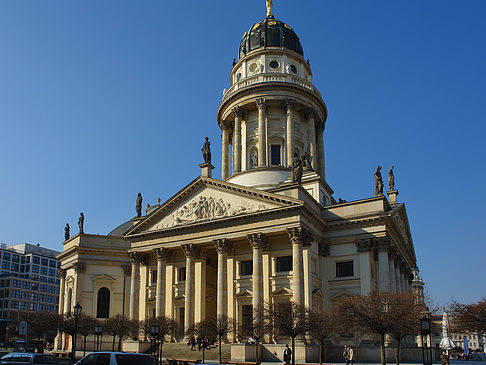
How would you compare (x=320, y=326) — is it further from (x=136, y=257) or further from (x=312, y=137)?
(x=312, y=137)

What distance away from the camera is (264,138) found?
5991 cm

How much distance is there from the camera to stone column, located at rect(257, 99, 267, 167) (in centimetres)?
5920

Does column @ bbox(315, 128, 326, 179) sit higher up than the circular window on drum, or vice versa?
the circular window on drum

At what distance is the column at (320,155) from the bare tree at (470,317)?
1064 inches

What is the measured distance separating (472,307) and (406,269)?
20743 mm

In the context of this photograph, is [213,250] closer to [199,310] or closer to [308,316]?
[199,310]

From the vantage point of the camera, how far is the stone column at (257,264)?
43031 mm

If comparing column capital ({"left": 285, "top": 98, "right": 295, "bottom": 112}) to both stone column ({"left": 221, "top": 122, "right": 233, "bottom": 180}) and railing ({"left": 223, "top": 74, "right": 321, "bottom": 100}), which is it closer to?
railing ({"left": 223, "top": 74, "right": 321, "bottom": 100})

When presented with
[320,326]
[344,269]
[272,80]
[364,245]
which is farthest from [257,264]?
[272,80]

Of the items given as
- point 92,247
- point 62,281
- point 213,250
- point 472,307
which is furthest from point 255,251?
point 62,281

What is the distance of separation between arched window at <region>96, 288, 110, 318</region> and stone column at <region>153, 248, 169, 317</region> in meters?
9.49

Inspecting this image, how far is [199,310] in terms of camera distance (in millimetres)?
46531

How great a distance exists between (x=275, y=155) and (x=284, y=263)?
18.8 m

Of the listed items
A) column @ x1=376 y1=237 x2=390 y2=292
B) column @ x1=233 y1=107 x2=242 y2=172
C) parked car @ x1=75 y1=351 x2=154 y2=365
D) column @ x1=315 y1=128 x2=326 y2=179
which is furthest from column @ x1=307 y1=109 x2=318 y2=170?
parked car @ x1=75 y1=351 x2=154 y2=365
